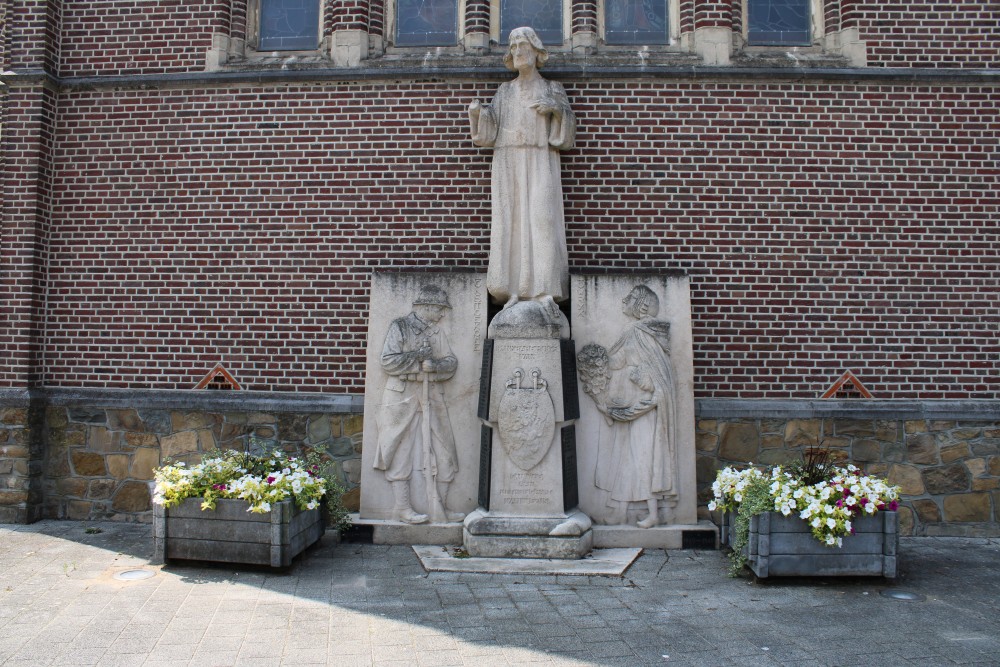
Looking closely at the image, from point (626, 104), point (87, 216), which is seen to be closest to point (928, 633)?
point (626, 104)

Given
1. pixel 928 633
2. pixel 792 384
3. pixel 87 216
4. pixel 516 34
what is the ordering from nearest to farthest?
pixel 928 633
pixel 516 34
pixel 792 384
pixel 87 216

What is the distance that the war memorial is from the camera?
7.20m

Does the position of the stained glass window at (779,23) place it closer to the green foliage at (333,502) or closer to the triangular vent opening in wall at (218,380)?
the green foliage at (333,502)

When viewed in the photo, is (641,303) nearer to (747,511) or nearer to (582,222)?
(582,222)

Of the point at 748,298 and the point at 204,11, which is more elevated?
the point at 204,11

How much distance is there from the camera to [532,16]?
27.5 feet

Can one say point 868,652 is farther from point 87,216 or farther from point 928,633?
point 87,216

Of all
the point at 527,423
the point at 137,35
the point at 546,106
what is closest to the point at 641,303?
the point at 527,423

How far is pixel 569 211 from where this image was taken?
25.8 ft

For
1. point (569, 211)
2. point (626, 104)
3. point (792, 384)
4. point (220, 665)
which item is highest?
point (626, 104)

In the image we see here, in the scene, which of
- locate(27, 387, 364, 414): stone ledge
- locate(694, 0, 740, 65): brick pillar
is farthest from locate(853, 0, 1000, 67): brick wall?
locate(27, 387, 364, 414): stone ledge

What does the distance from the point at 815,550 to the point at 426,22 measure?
617 cm

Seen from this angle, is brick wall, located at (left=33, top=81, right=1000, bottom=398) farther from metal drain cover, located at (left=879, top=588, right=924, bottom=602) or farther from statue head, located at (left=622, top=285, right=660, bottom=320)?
metal drain cover, located at (left=879, top=588, right=924, bottom=602)

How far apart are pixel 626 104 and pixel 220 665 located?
5.96 metres
